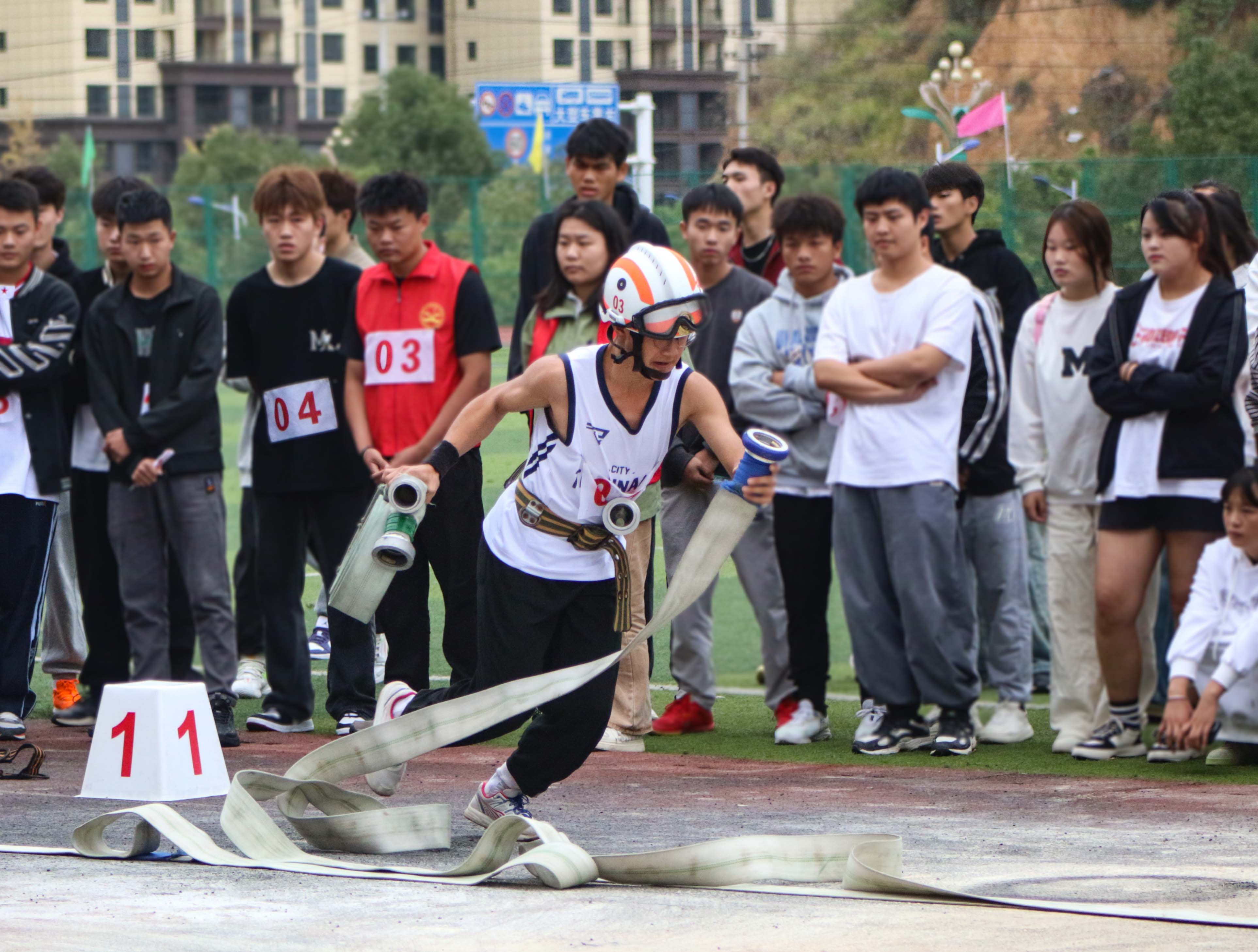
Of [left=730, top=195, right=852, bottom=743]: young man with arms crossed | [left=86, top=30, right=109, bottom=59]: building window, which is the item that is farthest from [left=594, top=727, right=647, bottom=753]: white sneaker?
[left=86, top=30, right=109, bottom=59]: building window

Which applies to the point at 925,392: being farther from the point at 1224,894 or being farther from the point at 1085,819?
the point at 1224,894

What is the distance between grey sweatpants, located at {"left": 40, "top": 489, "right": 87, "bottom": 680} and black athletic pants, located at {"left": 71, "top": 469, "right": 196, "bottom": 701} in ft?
0.20

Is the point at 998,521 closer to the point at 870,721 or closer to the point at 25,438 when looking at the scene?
the point at 870,721

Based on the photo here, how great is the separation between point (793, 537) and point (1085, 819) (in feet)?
7.35

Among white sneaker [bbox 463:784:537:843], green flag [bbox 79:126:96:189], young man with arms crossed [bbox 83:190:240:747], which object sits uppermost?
green flag [bbox 79:126:96:189]

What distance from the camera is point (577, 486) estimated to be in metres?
5.30

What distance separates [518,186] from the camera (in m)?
28.8

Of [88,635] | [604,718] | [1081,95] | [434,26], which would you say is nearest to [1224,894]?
[604,718]

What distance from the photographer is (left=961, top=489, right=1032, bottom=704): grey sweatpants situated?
24.6 feet

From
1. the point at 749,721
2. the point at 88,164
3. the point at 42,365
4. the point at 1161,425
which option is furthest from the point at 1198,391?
the point at 88,164

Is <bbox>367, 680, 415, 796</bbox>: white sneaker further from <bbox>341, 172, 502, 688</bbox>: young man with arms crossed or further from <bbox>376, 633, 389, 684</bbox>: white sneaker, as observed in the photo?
<bbox>341, 172, 502, 688</bbox>: young man with arms crossed

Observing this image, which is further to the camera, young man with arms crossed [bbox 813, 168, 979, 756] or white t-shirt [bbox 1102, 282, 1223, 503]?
young man with arms crossed [bbox 813, 168, 979, 756]

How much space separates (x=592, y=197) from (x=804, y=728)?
2.57 metres

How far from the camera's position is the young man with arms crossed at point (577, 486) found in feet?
17.1
